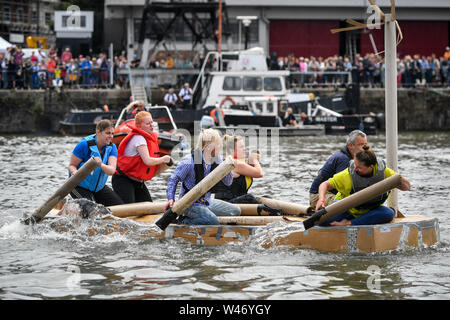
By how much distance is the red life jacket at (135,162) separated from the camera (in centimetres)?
1094

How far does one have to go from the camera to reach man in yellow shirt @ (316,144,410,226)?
913cm

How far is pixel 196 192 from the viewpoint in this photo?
9.73 m

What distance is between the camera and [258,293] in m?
8.15

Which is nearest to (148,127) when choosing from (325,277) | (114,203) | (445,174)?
(114,203)

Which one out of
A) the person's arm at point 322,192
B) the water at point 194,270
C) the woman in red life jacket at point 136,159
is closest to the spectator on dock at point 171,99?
the water at point 194,270

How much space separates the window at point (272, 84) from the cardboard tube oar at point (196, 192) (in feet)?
81.6

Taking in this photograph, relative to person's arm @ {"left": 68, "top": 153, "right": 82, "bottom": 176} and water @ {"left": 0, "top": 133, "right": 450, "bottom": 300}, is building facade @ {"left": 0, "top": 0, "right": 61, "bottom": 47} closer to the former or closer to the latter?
person's arm @ {"left": 68, "top": 153, "right": 82, "bottom": 176}

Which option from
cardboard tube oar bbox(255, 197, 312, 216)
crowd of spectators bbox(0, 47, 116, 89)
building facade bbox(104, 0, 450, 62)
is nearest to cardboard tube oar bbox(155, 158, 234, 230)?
cardboard tube oar bbox(255, 197, 312, 216)

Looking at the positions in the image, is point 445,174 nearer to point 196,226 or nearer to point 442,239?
point 442,239

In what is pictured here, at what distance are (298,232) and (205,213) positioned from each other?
118cm

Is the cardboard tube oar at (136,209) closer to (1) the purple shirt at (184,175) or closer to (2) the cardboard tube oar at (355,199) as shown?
(1) the purple shirt at (184,175)

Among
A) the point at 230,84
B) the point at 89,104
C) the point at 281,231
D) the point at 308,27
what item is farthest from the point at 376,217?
the point at 308,27

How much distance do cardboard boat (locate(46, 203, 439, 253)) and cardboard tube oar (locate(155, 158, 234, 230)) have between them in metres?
0.24

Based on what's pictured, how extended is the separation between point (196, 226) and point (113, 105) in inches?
1093
